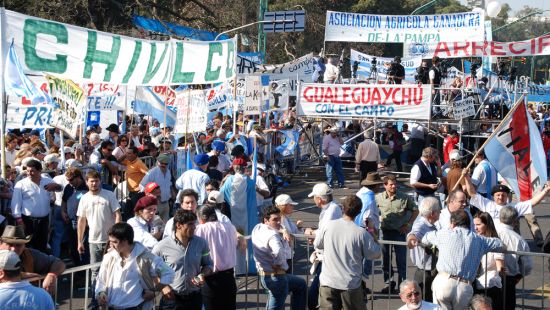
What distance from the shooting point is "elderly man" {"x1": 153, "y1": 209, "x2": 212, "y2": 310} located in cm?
823

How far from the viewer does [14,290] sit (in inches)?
246

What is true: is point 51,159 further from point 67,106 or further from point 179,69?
point 179,69

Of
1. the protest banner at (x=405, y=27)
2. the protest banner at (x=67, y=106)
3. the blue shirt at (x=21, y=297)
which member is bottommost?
the blue shirt at (x=21, y=297)

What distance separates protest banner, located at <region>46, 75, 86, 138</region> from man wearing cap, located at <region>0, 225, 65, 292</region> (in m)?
6.24

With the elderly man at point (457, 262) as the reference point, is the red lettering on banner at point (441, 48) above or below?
above

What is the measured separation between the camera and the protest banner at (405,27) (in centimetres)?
3008

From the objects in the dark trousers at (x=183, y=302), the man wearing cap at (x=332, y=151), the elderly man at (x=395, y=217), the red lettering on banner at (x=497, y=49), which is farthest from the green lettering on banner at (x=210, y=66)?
the red lettering on banner at (x=497, y=49)

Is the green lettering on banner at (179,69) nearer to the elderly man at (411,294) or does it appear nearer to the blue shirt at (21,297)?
the elderly man at (411,294)

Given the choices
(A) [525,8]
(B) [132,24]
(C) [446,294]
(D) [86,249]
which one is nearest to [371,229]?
(C) [446,294]

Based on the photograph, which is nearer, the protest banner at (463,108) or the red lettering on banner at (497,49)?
the protest banner at (463,108)

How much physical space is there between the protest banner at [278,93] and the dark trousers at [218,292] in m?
14.8

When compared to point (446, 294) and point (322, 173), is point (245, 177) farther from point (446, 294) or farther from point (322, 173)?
point (322, 173)

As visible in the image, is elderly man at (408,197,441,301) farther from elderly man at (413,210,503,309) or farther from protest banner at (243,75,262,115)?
protest banner at (243,75,262,115)

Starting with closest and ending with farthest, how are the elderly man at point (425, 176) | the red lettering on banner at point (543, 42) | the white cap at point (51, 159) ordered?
the white cap at point (51, 159) < the elderly man at point (425, 176) < the red lettering on banner at point (543, 42)
